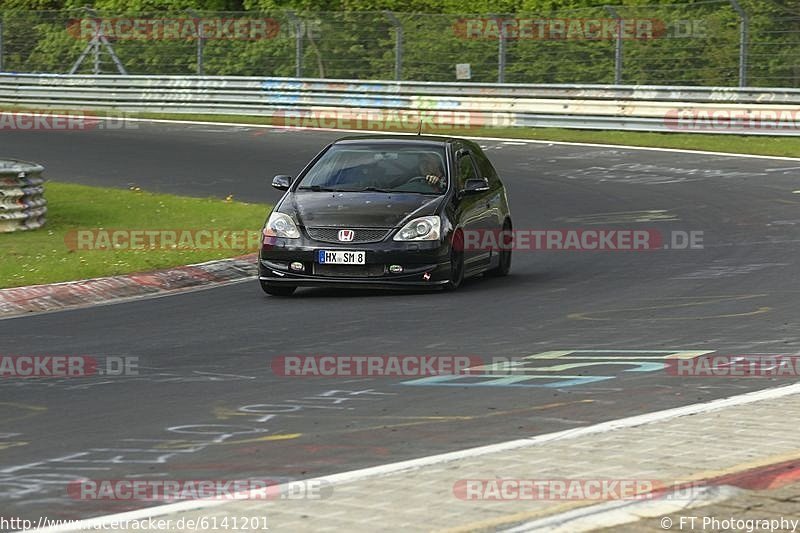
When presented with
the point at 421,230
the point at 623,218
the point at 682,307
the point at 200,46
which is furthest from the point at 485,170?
the point at 200,46

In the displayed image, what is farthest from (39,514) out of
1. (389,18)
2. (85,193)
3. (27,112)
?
(27,112)

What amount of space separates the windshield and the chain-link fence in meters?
16.1

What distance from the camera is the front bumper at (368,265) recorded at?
46.3ft

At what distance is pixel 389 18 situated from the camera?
114 ft

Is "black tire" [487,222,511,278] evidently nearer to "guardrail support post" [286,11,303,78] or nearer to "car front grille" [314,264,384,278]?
"car front grille" [314,264,384,278]

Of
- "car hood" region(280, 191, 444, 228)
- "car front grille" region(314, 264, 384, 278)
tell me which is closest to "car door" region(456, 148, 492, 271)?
"car hood" region(280, 191, 444, 228)

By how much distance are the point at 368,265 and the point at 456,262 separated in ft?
3.13

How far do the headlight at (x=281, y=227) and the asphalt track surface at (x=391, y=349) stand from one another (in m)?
0.62

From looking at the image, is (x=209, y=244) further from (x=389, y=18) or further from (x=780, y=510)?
(x=389, y=18)

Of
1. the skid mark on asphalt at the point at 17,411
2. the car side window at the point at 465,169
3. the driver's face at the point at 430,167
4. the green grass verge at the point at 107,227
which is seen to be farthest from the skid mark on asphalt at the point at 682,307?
the skid mark on asphalt at the point at 17,411

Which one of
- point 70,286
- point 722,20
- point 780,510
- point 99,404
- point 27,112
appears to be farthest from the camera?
point 27,112

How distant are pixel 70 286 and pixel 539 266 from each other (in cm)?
518

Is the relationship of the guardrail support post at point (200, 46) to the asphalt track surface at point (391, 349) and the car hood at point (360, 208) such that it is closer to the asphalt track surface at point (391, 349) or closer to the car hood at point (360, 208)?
the asphalt track surface at point (391, 349)

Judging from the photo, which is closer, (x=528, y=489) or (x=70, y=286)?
(x=528, y=489)
